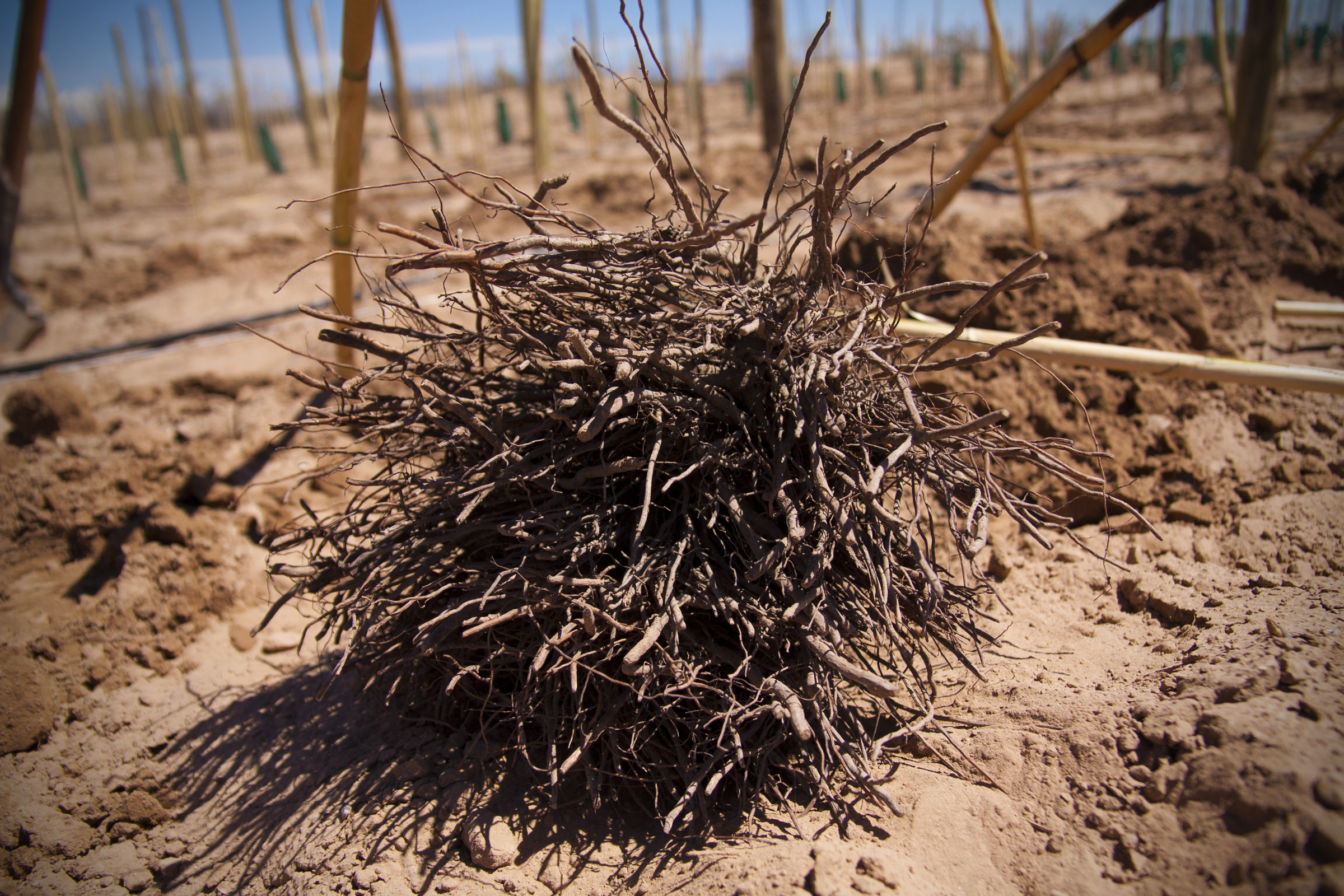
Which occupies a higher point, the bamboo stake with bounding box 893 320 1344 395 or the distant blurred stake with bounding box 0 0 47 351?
the distant blurred stake with bounding box 0 0 47 351

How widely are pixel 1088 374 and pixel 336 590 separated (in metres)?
3.22

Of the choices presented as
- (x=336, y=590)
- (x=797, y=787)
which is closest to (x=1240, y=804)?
(x=797, y=787)

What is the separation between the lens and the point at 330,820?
2.04 metres

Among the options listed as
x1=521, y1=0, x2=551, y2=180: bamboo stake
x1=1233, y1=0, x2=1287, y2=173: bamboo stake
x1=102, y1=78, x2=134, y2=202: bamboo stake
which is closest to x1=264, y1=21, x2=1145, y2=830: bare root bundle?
x1=521, y1=0, x2=551, y2=180: bamboo stake

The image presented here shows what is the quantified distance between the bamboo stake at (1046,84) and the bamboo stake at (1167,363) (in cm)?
109

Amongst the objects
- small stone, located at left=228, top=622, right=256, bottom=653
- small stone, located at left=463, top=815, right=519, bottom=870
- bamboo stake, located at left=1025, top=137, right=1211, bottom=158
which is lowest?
small stone, located at left=228, top=622, right=256, bottom=653

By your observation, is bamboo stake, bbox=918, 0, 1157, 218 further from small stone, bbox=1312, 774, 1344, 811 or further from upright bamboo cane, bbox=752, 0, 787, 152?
upright bamboo cane, bbox=752, 0, 787, 152

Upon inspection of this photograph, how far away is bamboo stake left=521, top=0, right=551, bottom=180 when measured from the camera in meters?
4.69

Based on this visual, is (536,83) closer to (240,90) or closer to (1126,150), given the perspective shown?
(1126,150)

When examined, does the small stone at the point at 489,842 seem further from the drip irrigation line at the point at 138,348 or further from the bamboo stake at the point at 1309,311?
the drip irrigation line at the point at 138,348

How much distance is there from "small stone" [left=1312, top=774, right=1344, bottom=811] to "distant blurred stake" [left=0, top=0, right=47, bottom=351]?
212 inches

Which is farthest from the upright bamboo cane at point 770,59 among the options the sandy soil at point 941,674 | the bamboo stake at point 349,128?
the bamboo stake at point 349,128

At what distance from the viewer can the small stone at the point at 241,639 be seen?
301cm

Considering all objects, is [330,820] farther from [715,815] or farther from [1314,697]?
[1314,697]
